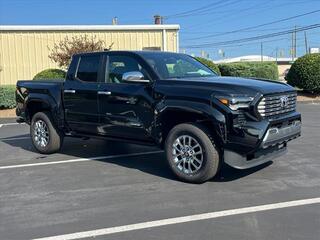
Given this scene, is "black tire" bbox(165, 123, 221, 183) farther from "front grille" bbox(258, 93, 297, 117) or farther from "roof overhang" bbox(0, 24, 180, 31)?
"roof overhang" bbox(0, 24, 180, 31)

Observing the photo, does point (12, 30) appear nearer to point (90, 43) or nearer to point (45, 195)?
point (90, 43)

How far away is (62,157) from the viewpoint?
28.3 ft

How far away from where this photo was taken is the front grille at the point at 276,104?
609 cm

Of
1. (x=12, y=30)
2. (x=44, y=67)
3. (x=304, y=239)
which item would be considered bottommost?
(x=304, y=239)

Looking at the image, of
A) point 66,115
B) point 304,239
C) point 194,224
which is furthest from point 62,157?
point 304,239

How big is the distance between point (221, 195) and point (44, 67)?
20.1m

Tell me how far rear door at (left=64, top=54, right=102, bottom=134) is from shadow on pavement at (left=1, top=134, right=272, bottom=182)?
0.76m

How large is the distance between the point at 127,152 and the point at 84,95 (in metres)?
1.56

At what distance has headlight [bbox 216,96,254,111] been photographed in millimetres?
5930

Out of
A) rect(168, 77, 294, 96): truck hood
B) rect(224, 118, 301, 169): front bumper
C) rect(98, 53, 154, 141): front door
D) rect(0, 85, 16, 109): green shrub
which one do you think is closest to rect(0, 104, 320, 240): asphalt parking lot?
rect(224, 118, 301, 169): front bumper

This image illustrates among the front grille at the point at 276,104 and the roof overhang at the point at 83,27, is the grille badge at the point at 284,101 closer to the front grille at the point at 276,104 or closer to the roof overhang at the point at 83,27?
the front grille at the point at 276,104

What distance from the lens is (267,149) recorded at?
21.1 ft

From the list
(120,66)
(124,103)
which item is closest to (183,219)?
(124,103)

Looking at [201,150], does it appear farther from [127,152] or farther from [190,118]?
[127,152]
